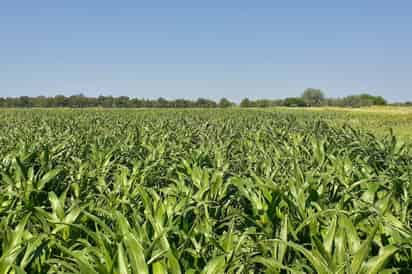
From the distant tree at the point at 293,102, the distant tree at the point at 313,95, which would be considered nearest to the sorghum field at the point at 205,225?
the distant tree at the point at 293,102

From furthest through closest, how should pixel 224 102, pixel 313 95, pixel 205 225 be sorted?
pixel 313 95 < pixel 224 102 < pixel 205 225

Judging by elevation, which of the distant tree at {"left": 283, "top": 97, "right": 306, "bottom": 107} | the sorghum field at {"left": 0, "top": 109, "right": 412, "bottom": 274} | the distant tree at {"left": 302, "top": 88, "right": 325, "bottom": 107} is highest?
the distant tree at {"left": 302, "top": 88, "right": 325, "bottom": 107}

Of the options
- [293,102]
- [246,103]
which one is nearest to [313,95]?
[293,102]

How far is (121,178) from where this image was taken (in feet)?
10.8

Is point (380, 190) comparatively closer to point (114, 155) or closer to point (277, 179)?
point (277, 179)

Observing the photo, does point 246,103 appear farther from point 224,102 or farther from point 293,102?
point 293,102

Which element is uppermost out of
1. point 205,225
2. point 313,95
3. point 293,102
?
point 313,95

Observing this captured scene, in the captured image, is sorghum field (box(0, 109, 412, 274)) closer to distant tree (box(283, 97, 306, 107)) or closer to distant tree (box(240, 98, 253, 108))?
distant tree (box(240, 98, 253, 108))

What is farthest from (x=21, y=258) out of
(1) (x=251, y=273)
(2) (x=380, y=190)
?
(2) (x=380, y=190)

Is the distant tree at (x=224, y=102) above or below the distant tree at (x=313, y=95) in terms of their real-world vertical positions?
below

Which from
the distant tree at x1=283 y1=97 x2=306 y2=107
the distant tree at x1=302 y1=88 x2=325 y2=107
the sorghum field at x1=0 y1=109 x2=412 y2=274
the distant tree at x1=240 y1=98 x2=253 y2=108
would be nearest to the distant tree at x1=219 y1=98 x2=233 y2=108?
the distant tree at x1=240 y1=98 x2=253 y2=108

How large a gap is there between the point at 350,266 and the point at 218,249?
67 centimetres

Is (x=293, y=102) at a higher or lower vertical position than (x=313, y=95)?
lower

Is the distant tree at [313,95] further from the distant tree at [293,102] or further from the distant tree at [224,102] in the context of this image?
the distant tree at [224,102]
